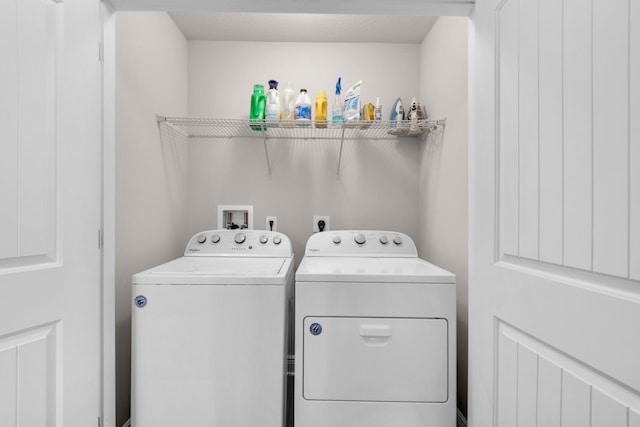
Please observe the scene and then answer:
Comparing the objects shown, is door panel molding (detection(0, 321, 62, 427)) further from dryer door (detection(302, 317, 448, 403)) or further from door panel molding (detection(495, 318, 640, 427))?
door panel molding (detection(495, 318, 640, 427))

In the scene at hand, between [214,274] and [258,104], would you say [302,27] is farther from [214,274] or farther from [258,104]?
[214,274]

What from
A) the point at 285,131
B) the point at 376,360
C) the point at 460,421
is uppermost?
the point at 285,131

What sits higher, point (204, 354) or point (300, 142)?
point (300, 142)

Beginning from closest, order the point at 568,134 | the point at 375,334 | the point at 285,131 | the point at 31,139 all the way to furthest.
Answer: the point at 568,134, the point at 31,139, the point at 375,334, the point at 285,131

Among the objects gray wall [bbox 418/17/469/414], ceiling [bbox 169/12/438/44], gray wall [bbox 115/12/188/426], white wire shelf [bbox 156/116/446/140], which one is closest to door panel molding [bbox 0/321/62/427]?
gray wall [bbox 115/12/188/426]

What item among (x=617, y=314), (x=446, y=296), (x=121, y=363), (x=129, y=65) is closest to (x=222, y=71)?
(x=129, y=65)

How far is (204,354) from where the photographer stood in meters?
1.30

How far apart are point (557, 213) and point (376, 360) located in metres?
0.89

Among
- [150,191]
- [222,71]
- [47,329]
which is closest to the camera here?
[47,329]

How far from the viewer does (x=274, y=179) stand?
7.38 feet

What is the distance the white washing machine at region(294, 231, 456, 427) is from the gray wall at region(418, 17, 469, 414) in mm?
390

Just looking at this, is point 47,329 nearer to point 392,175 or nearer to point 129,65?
point 129,65

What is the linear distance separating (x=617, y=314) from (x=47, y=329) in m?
1.38

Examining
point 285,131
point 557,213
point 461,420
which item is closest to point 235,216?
point 285,131
